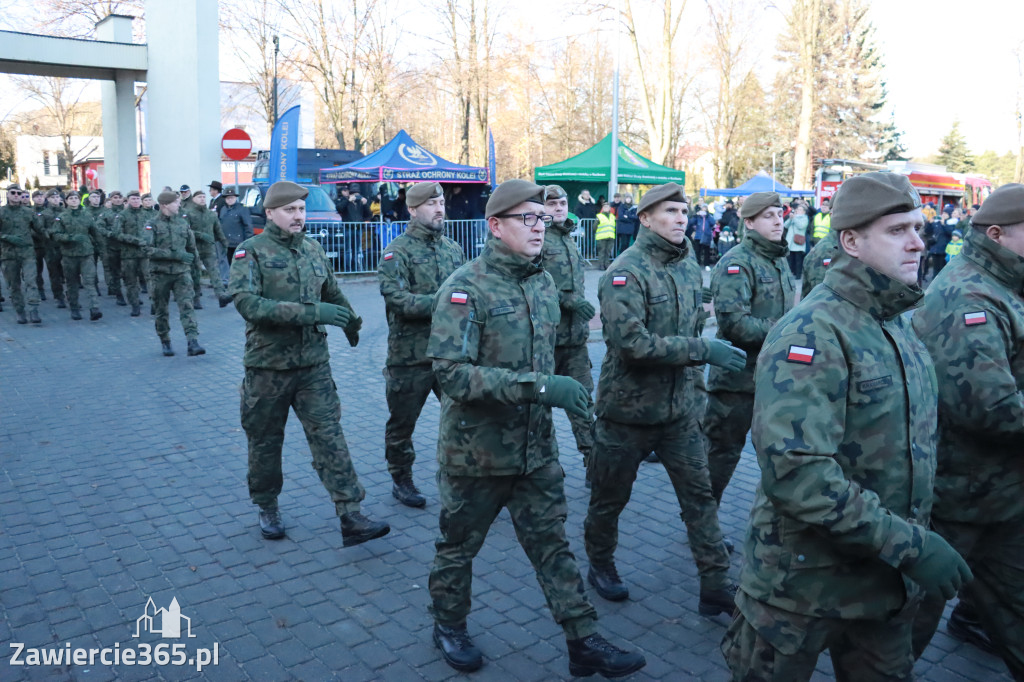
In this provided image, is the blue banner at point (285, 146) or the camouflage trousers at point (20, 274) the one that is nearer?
the camouflage trousers at point (20, 274)

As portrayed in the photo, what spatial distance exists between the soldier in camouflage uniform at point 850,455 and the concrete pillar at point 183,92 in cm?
2099

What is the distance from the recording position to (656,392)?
15.3 feet

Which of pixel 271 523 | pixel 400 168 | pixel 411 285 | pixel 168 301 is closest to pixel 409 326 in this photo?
pixel 411 285

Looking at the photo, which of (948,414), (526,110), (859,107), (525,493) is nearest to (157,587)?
(525,493)

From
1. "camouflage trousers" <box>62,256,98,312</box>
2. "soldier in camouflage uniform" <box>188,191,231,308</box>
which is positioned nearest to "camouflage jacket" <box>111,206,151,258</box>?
"camouflage trousers" <box>62,256,98,312</box>

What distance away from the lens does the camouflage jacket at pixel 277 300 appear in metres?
5.44

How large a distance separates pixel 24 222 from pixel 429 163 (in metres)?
10.2

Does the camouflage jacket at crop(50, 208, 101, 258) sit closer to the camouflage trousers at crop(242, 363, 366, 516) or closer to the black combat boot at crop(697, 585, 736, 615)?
the camouflage trousers at crop(242, 363, 366, 516)

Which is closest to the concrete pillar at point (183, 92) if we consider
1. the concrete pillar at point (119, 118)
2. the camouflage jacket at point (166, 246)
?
the concrete pillar at point (119, 118)

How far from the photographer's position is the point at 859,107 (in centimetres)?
5566

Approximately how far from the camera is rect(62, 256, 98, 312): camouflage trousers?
14.9m

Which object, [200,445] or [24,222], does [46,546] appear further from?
[24,222]

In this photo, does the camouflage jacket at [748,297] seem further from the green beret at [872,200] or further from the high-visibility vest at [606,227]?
the high-visibility vest at [606,227]

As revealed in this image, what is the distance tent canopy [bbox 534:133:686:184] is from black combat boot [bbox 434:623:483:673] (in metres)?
21.2
